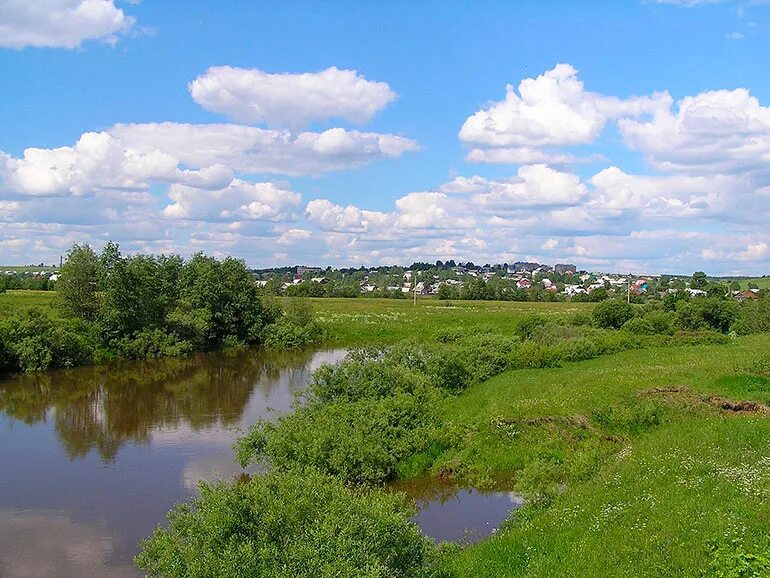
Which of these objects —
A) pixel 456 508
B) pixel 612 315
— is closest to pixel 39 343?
pixel 456 508

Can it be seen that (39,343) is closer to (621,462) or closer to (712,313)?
(621,462)

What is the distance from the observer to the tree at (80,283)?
5481cm

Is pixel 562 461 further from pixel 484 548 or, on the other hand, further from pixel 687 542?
pixel 687 542

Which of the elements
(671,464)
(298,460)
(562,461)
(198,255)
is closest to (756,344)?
(562,461)

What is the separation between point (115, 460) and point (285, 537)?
59.1 ft

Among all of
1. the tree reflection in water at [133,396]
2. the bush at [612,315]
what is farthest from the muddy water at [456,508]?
the bush at [612,315]

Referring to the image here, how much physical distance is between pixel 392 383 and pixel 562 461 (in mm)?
8178

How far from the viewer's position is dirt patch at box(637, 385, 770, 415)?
73.9ft

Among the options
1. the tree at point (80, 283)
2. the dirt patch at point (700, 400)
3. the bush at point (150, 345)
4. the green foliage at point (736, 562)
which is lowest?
the bush at point (150, 345)

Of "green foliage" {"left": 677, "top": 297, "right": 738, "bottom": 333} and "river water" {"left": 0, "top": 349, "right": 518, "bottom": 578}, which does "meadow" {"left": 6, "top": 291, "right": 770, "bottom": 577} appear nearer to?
"river water" {"left": 0, "top": 349, "right": 518, "bottom": 578}

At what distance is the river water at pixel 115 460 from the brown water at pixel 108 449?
0.05m

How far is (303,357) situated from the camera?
5684cm

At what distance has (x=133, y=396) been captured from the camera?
39.1 metres

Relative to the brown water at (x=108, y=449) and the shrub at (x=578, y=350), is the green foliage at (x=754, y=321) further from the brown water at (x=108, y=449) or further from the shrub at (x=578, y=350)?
the brown water at (x=108, y=449)
